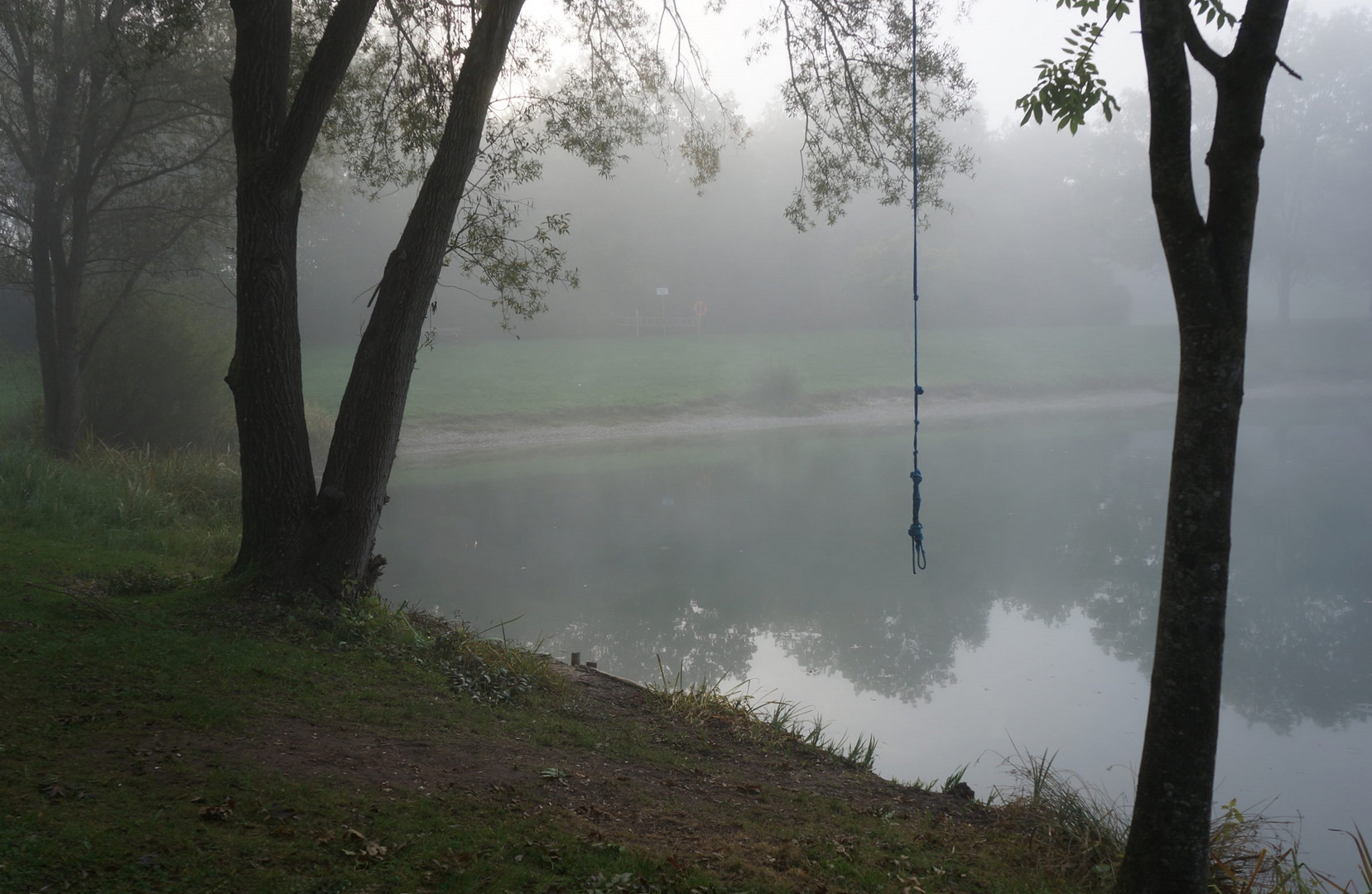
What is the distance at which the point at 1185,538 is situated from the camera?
3029 millimetres

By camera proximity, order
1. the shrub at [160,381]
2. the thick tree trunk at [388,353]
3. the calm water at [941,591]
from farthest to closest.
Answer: the shrub at [160,381]
the calm water at [941,591]
the thick tree trunk at [388,353]

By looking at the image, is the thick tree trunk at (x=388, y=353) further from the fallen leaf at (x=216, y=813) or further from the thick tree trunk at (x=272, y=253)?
the fallen leaf at (x=216, y=813)

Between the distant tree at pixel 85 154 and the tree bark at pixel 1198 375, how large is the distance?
10.1m

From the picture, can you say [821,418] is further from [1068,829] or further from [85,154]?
[1068,829]

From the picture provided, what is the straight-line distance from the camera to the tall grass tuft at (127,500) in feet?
26.4

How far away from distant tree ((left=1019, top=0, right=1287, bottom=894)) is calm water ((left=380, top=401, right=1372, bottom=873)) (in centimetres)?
266

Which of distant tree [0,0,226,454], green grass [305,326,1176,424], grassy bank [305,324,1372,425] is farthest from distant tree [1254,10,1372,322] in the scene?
distant tree [0,0,226,454]

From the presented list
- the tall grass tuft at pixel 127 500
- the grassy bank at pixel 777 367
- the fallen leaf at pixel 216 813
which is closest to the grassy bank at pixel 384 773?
the fallen leaf at pixel 216 813

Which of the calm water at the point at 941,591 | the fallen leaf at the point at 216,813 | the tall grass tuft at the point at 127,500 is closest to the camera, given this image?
the fallen leaf at the point at 216,813

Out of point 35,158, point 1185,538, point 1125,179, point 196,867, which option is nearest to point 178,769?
point 196,867

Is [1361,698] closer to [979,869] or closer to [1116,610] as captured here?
[1116,610]

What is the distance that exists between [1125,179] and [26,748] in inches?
1784

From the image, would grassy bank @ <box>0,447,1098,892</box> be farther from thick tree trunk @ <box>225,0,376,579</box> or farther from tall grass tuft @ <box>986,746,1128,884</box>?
thick tree trunk @ <box>225,0,376,579</box>

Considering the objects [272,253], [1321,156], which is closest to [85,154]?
[272,253]
